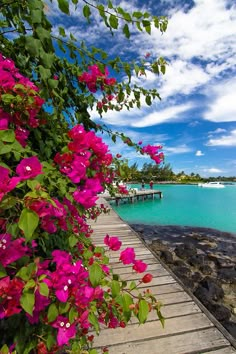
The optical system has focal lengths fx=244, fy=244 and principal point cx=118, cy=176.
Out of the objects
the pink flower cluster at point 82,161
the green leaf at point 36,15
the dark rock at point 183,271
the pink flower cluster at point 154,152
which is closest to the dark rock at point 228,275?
the dark rock at point 183,271

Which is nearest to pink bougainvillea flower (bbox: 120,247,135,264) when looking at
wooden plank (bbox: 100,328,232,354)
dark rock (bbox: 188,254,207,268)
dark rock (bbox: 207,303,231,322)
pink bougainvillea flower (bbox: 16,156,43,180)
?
pink bougainvillea flower (bbox: 16,156,43,180)

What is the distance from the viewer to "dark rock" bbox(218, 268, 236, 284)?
6.82 meters

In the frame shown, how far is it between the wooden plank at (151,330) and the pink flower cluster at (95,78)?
246 centimetres

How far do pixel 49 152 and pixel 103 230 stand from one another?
22.0ft

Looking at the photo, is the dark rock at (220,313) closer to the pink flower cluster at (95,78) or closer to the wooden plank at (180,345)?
the wooden plank at (180,345)

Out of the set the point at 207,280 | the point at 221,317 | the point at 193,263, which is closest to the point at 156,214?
the point at 193,263

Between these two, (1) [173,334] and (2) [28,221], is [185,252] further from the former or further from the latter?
(2) [28,221]

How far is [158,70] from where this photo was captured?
164 centimetres

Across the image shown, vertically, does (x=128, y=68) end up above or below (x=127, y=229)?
above

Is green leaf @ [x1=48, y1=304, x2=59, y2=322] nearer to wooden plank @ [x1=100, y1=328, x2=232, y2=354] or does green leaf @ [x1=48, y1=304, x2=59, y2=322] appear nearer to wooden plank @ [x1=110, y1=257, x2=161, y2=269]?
wooden plank @ [x1=100, y1=328, x2=232, y2=354]

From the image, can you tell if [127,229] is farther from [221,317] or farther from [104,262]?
[104,262]

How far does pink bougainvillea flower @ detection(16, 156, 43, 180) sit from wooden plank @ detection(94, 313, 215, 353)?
7.98ft

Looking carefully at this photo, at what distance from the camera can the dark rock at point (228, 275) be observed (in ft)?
22.4

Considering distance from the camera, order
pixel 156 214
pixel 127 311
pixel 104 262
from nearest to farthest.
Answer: pixel 127 311 < pixel 104 262 < pixel 156 214
